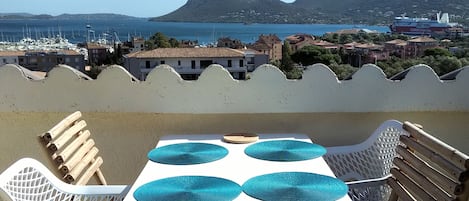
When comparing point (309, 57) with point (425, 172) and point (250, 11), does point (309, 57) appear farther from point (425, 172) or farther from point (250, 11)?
point (250, 11)

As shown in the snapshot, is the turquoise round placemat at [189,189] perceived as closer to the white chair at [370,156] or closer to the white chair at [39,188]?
the white chair at [39,188]

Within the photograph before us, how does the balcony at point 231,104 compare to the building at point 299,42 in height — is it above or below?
above

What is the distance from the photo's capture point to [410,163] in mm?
2352

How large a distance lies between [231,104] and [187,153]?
948 mm

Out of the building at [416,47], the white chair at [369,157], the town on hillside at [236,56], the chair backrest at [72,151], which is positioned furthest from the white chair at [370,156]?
the building at [416,47]

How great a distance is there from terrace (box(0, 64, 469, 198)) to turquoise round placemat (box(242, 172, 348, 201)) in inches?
50.8

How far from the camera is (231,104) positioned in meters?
3.42

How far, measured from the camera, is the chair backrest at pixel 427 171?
182cm

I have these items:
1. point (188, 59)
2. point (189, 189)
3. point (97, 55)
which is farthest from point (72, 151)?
point (97, 55)

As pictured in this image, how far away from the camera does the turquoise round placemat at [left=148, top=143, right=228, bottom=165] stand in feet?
7.93

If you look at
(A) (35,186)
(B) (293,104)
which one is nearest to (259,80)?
(B) (293,104)

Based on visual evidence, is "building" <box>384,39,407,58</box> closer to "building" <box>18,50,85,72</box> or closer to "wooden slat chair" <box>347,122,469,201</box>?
"building" <box>18,50,85,72</box>

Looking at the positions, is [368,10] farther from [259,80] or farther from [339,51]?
[259,80]

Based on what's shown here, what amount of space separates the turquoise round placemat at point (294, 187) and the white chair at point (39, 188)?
73 centimetres
